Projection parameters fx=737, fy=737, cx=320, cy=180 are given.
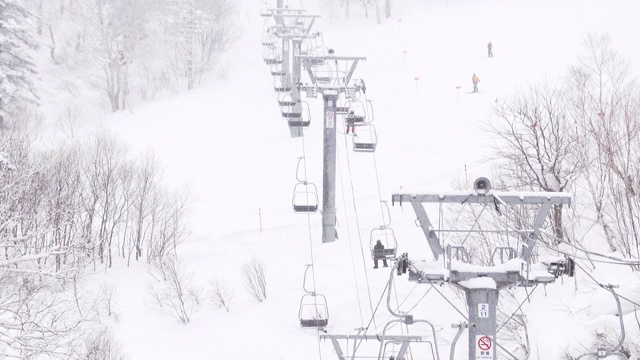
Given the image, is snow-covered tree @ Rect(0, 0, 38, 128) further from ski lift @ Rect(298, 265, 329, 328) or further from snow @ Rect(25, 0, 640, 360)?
ski lift @ Rect(298, 265, 329, 328)

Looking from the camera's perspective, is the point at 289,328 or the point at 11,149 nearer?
the point at 289,328

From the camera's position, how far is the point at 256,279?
2384 cm

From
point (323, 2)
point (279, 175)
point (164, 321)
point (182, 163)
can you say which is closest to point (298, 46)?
point (279, 175)

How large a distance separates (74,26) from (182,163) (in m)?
37.1

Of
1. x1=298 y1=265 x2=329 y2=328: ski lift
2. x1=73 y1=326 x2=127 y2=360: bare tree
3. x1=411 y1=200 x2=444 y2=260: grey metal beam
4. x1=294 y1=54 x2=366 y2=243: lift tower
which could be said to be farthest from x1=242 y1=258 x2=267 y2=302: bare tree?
x1=411 y1=200 x2=444 y2=260: grey metal beam

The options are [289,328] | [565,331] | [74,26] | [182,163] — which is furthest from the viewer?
[74,26]

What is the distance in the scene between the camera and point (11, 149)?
97.1 feet

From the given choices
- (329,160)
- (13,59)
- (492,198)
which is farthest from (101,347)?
(13,59)

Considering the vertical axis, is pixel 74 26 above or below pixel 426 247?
above

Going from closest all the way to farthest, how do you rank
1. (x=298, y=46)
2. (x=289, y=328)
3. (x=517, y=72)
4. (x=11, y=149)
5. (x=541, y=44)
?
(x=289, y=328), (x=11, y=149), (x=298, y=46), (x=517, y=72), (x=541, y=44)

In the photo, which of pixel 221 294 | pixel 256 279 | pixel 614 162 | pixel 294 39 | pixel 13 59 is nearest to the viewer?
pixel 614 162

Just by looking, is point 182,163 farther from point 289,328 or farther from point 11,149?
point 289,328

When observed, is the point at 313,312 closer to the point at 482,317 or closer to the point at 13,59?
the point at 482,317

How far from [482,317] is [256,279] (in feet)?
45.9
